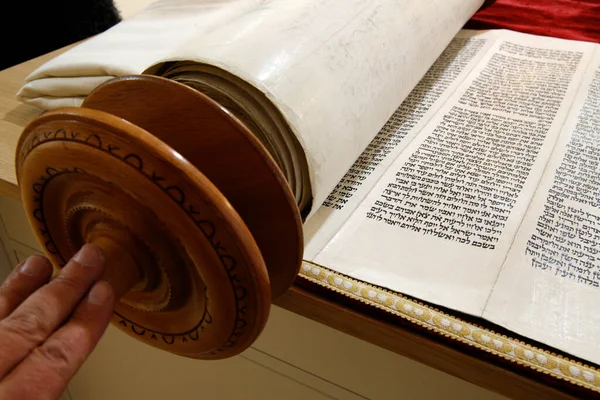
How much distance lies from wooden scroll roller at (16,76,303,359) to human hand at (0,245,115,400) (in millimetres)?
20

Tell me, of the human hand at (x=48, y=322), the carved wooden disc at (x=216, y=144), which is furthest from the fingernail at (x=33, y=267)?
the carved wooden disc at (x=216, y=144)

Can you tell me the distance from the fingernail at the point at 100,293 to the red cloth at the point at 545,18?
0.86 metres

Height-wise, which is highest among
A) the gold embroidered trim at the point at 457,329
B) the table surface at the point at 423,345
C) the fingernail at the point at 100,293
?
the fingernail at the point at 100,293

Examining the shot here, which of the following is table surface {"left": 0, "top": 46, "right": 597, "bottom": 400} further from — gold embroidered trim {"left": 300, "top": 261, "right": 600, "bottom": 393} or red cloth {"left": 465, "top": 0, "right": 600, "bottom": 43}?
red cloth {"left": 465, "top": 0, "right": 600, "bottom": 43}

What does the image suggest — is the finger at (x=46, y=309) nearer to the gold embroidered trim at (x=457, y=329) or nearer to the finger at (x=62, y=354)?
the finger at (x=62, y=354)

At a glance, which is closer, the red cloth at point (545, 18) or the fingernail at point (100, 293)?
the fingernail at point (100, 293)

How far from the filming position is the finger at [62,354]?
285mm

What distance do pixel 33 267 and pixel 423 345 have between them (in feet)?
0.98

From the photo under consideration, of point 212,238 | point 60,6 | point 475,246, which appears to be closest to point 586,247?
point 475,246

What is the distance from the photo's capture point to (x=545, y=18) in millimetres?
985

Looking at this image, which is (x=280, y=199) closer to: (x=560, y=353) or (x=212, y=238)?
(x=212, y=238)

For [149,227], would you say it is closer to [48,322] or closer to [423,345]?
[48,322]

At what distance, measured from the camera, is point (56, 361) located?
0.30m

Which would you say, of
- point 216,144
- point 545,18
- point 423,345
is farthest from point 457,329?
point 545,18
